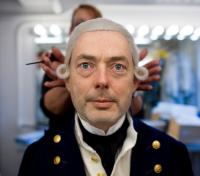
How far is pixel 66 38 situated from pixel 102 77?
4.18 feet

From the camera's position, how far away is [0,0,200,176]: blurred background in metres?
1.80

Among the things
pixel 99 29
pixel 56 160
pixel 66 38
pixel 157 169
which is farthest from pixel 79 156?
pixel 66 38

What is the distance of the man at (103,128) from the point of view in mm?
586

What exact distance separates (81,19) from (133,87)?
1.56 feet

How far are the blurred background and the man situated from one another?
1120 mm

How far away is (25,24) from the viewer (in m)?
1.84

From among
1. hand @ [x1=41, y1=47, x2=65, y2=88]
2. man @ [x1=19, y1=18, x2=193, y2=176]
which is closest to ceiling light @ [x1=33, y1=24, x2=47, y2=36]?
hand @ [x1=41, y1=47, x2=65, y2=88]

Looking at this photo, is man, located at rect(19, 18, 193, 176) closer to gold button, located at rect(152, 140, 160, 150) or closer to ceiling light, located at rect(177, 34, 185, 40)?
gold button, located at rect(152, 140, 160, 150)

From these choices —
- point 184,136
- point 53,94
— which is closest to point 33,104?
point 184,136

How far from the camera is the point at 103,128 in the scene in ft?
2.05

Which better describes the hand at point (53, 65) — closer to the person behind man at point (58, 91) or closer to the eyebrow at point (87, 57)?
the person behind man at point (58, 91)

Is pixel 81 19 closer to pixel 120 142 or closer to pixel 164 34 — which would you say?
pixel 120 142

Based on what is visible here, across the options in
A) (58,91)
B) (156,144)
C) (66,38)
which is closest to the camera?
(156,144)

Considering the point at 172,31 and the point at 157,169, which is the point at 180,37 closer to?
the point at 172,31
